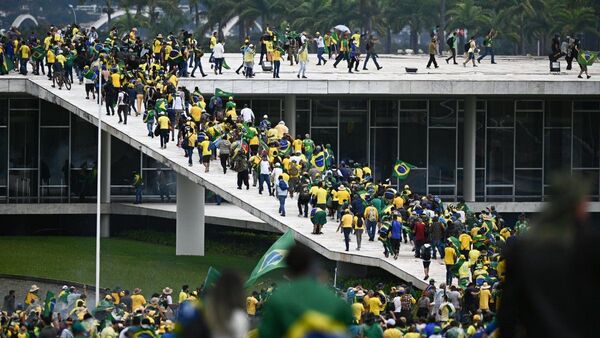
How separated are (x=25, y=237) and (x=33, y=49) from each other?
17.3 ft

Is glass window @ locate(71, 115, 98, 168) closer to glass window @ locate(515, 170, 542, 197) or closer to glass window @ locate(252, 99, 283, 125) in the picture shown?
glass window @ locate(252, 99, 283, 125)

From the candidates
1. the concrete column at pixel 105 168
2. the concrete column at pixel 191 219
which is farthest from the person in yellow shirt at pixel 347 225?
the concrete column at pixel 105 168

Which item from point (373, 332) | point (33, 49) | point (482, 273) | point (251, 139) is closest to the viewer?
point (373, 332)

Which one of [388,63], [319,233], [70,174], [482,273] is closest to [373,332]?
[482,273]

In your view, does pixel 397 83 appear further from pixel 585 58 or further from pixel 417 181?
pixel 585 58

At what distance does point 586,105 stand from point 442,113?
4.30 m

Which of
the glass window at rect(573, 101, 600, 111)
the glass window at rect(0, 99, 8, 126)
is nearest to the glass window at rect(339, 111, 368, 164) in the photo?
the glass window at rect(573, 101, 600, 111)

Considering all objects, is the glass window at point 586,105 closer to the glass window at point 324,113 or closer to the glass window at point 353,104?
the glass window at point 353,104

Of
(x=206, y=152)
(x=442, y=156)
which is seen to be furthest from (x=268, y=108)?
(x=206, y=152)

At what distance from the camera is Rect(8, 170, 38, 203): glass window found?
148 ft

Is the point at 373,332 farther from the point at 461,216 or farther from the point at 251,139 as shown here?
the point at 251,139

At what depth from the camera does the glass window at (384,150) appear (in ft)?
156

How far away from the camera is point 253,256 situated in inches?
1555

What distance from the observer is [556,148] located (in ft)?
159
